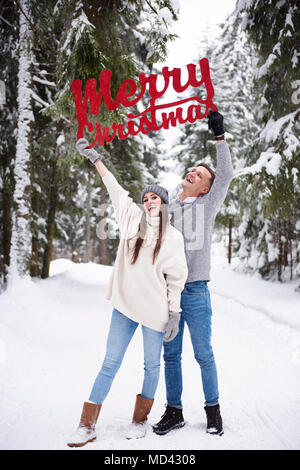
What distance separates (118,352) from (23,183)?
251 inches

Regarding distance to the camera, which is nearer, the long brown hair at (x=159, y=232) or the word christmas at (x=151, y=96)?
the long brown hair at (x=159, y=232)

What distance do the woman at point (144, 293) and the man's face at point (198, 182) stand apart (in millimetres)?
391

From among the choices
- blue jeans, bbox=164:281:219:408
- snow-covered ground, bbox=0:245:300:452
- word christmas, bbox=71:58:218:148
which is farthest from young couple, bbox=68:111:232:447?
word christmas, bbox=71:58:218:148

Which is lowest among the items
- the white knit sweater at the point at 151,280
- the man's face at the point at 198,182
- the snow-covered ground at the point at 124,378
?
the snow-covered ground at the point at 124,378

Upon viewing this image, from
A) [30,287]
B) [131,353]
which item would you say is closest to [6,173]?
[30,287]

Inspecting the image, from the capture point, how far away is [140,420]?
9.78ft

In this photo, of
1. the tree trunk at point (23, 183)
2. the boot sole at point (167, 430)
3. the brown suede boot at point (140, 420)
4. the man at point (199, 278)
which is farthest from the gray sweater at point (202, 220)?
the tree trunk at point (23, 183)

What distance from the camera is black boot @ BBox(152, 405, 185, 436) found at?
3.03 m

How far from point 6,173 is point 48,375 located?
6804 millimetres

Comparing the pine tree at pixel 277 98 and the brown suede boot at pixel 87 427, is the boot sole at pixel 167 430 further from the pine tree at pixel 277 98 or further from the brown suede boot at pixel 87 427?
the pine tree at pixel 277 98

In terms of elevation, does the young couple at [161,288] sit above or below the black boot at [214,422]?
above

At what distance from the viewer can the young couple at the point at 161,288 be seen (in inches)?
114

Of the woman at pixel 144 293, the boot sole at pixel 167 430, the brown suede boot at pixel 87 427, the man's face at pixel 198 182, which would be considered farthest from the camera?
the man's face at pixel 198 182

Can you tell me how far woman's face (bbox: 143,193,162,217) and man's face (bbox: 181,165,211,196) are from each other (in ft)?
1.40
